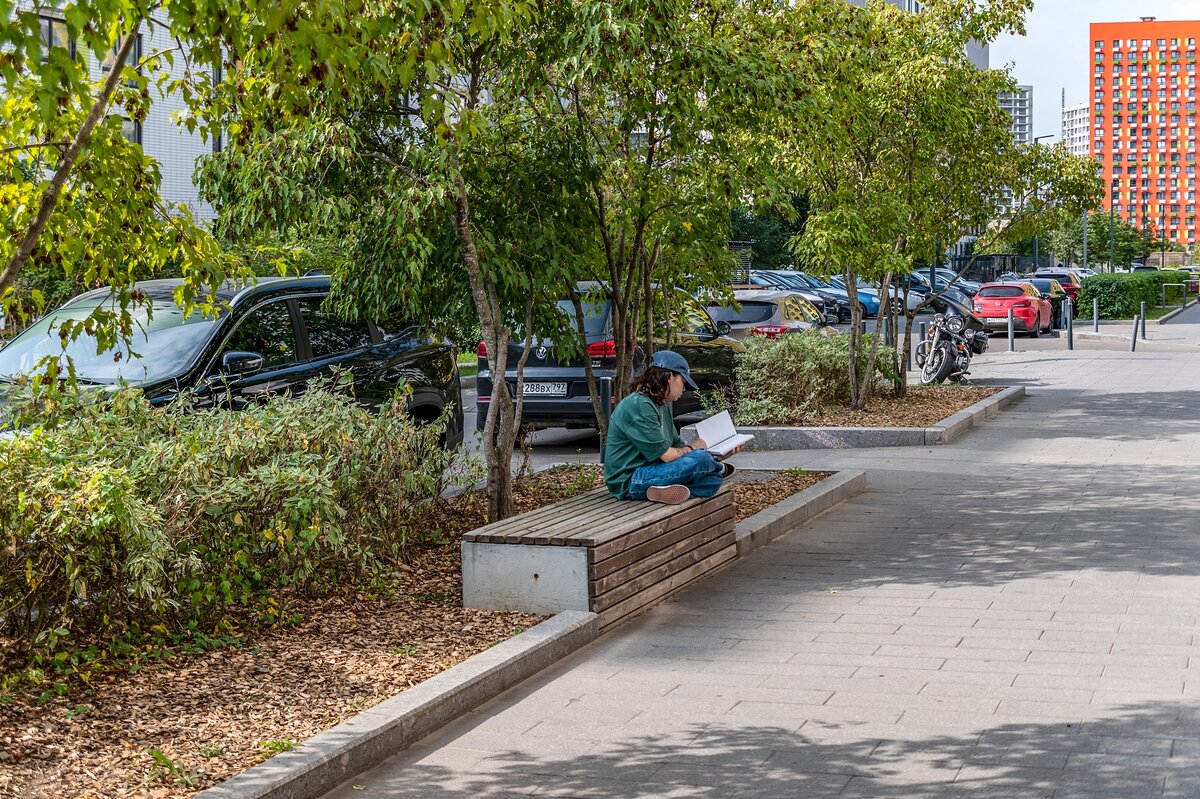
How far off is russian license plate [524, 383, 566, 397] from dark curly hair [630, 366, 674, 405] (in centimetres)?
653

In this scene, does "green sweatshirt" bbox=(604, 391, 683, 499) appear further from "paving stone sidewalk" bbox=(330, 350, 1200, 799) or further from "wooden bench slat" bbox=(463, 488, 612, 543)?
"paving stone sidewalk" bbox=(330, 350, 1200, 799)

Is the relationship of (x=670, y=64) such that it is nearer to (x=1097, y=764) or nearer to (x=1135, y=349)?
(x=1097, y=764)

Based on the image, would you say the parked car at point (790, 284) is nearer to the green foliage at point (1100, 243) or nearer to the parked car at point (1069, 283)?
the parked car at point (1069, 283)

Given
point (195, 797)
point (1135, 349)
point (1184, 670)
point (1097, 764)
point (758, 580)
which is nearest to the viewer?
point (195, 797)

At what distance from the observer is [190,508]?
6.44 meters

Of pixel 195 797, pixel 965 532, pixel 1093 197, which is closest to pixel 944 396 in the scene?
pixel 1093 197

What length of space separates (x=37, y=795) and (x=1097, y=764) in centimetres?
337

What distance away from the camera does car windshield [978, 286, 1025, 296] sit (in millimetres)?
39000

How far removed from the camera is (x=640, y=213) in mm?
9742

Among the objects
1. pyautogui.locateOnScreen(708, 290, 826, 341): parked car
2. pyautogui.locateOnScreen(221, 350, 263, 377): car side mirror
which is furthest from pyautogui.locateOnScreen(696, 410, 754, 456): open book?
pyautogui.locateOnScreen(708, 290, 826, 341): parked car

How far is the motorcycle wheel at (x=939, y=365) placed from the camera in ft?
68.6

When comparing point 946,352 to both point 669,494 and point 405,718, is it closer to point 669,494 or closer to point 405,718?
point 669,494

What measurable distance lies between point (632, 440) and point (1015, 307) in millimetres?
31564

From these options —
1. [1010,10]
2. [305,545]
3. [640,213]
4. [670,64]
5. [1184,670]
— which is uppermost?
[1010,10]
